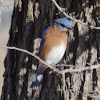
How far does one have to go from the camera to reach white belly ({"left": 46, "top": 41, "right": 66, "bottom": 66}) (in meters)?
2.69

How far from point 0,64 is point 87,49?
576 cm

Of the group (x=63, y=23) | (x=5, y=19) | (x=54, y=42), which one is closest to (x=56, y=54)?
(x=54, y=42)

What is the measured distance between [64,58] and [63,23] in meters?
0.41

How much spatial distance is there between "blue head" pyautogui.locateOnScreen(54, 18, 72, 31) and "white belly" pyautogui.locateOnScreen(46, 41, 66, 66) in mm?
175

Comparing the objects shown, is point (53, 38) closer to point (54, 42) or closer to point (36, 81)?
point (54, 42)

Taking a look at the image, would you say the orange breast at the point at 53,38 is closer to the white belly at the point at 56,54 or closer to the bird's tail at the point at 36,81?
the white belly at the point at 56,54

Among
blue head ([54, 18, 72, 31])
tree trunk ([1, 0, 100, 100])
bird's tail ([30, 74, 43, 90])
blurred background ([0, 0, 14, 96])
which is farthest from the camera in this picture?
blurred background ([0, 0, 14, 96])

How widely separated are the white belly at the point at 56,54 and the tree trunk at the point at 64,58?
103 millimetres

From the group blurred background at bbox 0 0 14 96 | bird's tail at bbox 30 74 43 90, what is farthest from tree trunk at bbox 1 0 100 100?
blurred background at bbox 0 0 14 96

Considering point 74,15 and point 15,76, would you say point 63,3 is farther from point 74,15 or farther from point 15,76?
point 15,76

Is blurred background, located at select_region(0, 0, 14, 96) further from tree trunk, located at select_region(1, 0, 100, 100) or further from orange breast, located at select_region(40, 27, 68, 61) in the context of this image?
orange breast, located at select_region(40, 27, 68, 61)

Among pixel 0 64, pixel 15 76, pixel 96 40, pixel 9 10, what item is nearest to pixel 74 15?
pixel 96 40

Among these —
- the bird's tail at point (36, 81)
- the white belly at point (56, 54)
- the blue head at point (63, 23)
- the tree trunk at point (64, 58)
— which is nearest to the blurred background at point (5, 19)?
the tree trunk at point (64, 58)

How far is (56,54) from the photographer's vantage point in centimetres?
275
